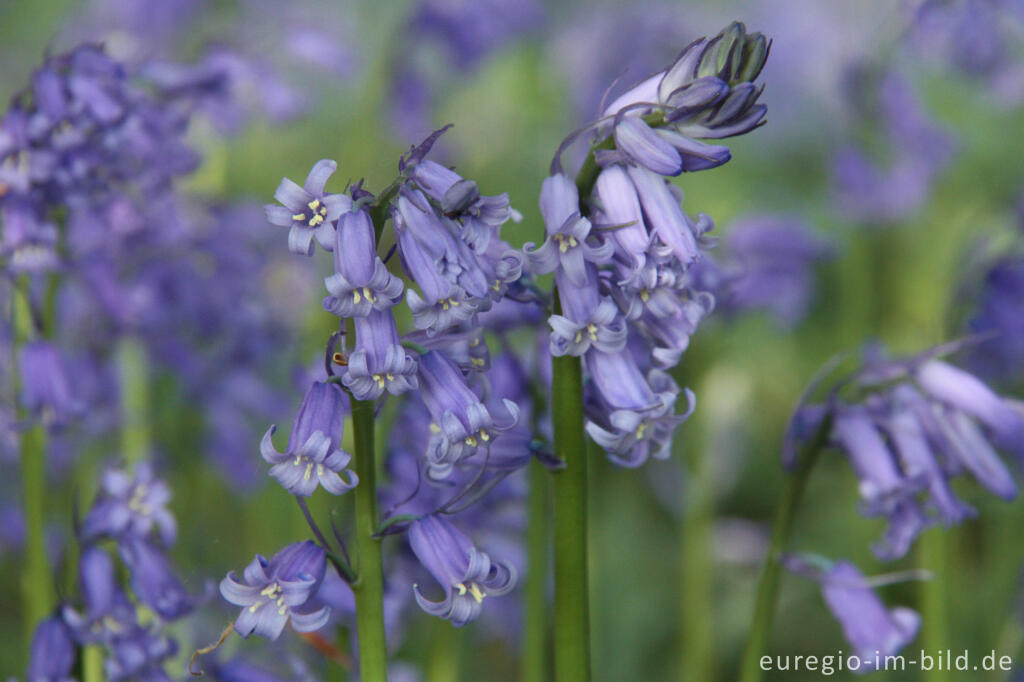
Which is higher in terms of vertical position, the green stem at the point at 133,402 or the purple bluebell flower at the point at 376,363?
the green stem at the point at 133,402

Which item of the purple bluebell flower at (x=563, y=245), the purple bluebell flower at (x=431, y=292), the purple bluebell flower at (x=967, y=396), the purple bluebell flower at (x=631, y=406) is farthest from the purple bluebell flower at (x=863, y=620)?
the purple bluebell flower at (x=431, y=292)

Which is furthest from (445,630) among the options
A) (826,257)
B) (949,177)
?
(949,177)

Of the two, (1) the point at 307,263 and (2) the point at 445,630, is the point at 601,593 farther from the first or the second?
(1) the point at 307,263

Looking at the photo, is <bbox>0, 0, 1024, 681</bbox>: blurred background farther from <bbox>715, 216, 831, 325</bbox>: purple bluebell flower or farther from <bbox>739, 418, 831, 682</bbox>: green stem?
<bbox>739, 418, 831, 682</bbox>: green stem

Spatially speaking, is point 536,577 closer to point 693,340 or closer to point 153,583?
point 153,583

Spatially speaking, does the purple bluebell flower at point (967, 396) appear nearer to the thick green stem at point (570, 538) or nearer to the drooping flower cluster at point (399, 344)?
the thick green stem at point (570, 538)

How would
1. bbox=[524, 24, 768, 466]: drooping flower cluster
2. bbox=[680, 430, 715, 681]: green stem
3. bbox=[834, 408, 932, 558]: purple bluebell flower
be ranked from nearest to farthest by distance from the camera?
bbox=[524, 24, 768, 466]: drooping flower cluster → bbox=[834, 408, 932, 558]: purple bluebell flower → bbox=[680, 430, 715, 681]: green stem

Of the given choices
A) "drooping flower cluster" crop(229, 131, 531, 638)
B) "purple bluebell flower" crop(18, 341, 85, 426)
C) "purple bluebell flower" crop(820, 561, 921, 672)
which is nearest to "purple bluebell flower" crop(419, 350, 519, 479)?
"drooping flower cluster" crop(229, 131, 531, 638)
